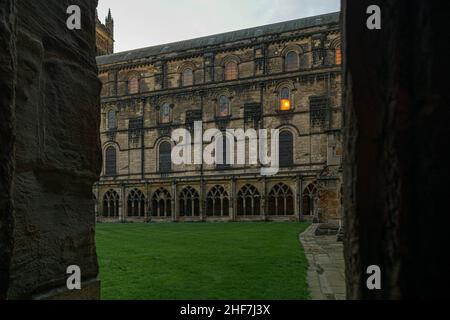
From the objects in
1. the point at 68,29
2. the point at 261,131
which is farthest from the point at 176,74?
the point at 68,29

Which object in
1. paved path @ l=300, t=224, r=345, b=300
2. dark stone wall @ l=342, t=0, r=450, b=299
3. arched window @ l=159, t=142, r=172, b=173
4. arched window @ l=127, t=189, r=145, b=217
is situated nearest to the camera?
dark stone wall @ l=342, t=0, r=450, b=299

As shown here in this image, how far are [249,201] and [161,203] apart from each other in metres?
6.19

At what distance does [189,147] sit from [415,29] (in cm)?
2420

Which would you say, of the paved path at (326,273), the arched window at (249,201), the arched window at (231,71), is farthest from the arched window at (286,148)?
the paved path at (326,273)

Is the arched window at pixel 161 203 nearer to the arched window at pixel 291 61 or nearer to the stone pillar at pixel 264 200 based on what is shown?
the stone pillar at pixel 264 200

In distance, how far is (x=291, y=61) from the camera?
2448 cm

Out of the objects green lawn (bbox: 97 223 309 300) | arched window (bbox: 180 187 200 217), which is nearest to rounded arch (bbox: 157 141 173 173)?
arched window (bbox: 180 187 200 217)

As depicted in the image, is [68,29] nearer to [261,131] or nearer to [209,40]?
[261,131]

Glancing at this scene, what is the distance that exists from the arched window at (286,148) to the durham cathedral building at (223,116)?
65mm

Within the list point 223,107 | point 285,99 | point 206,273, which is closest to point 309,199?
point 285,99

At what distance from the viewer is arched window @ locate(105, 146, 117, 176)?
27.2 meters

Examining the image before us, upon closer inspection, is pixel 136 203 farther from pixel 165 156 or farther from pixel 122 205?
pixel 165 156

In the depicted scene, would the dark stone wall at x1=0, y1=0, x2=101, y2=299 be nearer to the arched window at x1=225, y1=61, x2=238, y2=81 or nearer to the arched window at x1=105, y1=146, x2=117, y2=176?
the arched window at x1=225, y1=61, x2=238, y2=81

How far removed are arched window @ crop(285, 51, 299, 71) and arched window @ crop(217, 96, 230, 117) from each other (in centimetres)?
466
